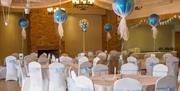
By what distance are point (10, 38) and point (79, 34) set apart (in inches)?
161

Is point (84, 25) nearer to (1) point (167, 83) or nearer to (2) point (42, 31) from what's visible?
(2) point (42, 31)

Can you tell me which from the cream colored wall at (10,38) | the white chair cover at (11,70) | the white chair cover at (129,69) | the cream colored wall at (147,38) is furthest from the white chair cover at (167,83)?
the cream colored wall at (10,38)

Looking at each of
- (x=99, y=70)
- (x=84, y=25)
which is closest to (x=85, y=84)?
(x=99, y=70)

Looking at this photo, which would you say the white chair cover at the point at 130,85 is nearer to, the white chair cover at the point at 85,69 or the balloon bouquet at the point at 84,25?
the white chair cover at the point at 85,69

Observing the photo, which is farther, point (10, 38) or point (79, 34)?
point (79, 34)

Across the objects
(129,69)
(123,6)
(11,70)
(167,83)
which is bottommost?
(11,70)

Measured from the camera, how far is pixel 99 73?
293 inches

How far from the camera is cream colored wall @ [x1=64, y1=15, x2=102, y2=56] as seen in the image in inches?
740

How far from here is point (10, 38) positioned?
17.8 metres

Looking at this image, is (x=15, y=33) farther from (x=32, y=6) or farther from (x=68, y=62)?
(x=68, y=62)

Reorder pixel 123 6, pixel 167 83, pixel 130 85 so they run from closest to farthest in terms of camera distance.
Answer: pixel 130 85 < pixel 167 83 < pixel 123 6

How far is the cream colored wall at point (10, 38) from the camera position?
17.6m

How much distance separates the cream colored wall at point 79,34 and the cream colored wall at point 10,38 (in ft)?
8.82

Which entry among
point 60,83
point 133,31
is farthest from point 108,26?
point 60,83
